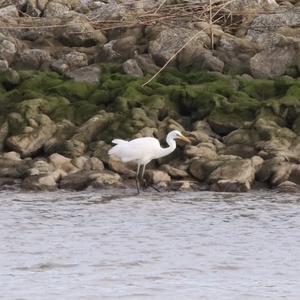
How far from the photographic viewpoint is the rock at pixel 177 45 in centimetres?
2725

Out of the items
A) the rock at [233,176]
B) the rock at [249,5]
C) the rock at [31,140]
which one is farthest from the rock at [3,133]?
the rock at [249,5]

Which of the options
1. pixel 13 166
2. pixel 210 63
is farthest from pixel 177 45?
pixel 13 166

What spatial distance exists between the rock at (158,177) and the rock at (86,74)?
4.78 m

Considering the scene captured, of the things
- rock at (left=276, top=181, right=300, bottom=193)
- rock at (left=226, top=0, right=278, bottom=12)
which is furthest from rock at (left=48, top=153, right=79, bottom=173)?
rock at (left=226, top=0, right=278, bottom=12)

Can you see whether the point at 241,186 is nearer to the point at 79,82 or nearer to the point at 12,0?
the point at 79,82

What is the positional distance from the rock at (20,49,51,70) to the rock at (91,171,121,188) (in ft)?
21.9

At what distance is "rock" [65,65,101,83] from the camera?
1028 inches

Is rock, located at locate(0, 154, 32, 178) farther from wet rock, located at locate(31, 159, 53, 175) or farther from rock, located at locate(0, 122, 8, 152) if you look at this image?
rock, located at locate(0, 122, 8, 152)

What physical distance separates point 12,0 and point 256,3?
260 inches

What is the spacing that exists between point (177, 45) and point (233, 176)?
683 centimetres

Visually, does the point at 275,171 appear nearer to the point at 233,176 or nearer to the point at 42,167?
the point at 233,176

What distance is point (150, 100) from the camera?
2431 centimetres

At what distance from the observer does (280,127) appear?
23188 millimetres

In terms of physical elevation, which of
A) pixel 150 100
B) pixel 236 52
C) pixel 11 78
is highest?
pixel 236 52
